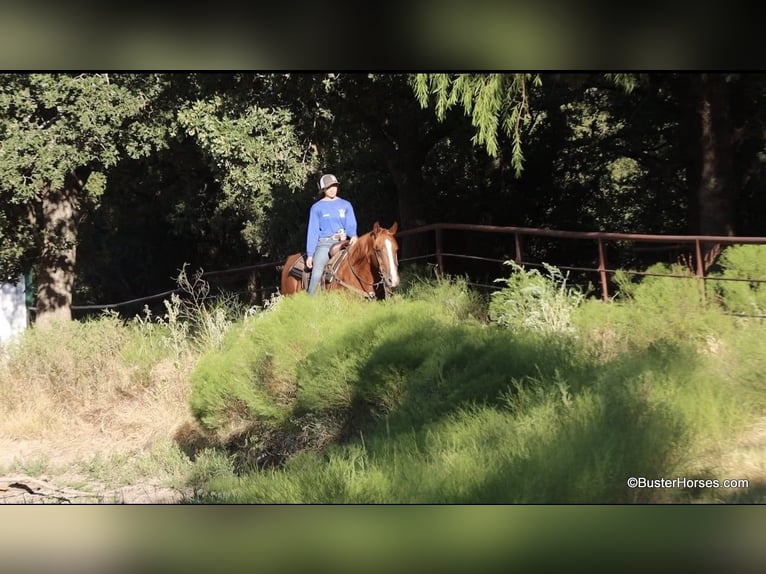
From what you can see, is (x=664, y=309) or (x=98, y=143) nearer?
(x=664, y=309)

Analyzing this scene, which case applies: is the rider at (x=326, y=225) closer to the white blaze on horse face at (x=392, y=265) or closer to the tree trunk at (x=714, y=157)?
the white blaze on horse face at (x=392, y=265)

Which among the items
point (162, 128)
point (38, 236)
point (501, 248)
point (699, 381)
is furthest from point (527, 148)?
point (38, 236)

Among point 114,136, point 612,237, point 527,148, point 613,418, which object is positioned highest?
point 114,136

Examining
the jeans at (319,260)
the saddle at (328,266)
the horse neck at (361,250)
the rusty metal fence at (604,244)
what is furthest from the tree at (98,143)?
the rusty metal fence at (604,244)

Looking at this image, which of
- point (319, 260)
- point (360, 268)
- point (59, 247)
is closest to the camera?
point (360, 268)

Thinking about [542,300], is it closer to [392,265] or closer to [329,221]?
[392,265]

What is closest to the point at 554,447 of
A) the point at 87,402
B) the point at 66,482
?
the point at 66,482

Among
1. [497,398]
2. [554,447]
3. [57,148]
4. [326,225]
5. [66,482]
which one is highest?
[57,148]

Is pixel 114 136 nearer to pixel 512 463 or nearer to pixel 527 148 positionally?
pixel 527 148

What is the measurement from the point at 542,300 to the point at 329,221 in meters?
1.81

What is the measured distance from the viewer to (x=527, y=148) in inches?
269

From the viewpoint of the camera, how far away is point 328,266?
759 cm

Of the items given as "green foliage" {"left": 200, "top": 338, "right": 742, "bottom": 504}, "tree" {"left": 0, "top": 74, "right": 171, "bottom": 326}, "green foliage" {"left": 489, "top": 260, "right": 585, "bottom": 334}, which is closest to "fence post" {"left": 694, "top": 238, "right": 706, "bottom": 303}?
"green foliage" {"left": 200, "top": 338, "right": 742, "bottom": 504}
